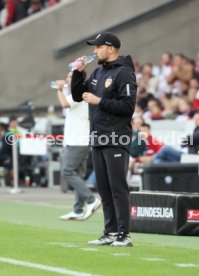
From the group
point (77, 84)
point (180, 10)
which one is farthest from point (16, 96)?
point (77, 84)

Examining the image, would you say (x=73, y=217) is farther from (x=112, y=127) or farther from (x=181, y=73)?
(x=181, y=73)

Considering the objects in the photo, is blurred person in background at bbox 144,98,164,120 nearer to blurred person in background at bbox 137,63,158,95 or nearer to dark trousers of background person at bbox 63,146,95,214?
blurred person in background at bbox 137,63,158,95

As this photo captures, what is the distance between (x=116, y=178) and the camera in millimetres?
10758

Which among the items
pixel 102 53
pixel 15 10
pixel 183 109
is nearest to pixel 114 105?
pixel 102 53

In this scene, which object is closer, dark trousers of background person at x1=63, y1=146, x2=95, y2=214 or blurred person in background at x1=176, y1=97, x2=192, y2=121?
dark trousers of background person at x1=63, y1=146, x2=95, y2=214

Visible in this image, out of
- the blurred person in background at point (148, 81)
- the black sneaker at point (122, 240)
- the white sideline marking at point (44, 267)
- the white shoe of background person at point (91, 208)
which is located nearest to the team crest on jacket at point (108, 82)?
the black sneaker at point (122, 240)

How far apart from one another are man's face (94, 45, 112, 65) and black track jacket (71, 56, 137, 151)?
0.06 metres

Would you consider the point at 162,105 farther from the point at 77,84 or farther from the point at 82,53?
the point at 77,84

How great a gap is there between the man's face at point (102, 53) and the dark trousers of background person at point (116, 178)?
2.83 feet

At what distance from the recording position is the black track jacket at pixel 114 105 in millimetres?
10648

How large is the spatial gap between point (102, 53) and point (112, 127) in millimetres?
736

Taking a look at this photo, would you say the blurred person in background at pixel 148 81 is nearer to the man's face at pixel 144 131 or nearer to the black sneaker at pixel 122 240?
the man's face at pixel 144 131

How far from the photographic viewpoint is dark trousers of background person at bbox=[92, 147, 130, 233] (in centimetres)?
1074

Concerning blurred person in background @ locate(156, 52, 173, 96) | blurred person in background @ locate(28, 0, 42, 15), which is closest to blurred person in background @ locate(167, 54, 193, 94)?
blurred person in background @ locate(156, 52, 173, 96)
